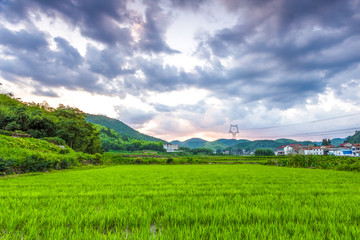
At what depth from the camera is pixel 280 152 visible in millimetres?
114500

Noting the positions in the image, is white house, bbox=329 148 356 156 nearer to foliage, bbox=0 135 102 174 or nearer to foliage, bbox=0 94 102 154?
foliage, bbox=0 94 102 154

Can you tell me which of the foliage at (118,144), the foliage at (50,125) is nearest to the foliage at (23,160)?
the foliage at (50,125)

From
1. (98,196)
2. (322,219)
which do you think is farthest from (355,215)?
(98,196)

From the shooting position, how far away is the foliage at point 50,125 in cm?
2900

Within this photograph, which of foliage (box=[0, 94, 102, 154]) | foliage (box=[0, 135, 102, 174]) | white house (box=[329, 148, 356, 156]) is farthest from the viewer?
white house (box=[329, 148, 356, 156])

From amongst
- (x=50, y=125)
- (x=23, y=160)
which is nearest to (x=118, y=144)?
(x=50, y=125)

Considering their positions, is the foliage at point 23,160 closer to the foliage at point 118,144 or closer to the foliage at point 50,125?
the foliage at point 50,125

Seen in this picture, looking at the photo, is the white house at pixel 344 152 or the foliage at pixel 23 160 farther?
the white house at pixel 344 152

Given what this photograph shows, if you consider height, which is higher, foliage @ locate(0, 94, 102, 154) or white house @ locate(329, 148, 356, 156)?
foliage @ locate(0, 94, 102, 154)

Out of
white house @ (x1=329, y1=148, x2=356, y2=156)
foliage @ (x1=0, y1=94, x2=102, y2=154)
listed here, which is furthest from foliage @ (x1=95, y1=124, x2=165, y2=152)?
white house @ (x1=329, y1=148, x2=356, y2=156)

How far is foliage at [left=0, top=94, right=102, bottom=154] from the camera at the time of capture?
95.1 feet

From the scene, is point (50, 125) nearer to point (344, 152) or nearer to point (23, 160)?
point (23, 160)

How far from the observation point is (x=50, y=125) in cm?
3281

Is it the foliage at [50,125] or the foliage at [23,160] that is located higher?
the foliage at [50,125]
